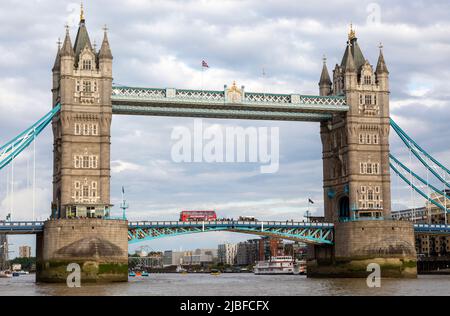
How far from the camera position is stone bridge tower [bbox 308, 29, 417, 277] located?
341ft

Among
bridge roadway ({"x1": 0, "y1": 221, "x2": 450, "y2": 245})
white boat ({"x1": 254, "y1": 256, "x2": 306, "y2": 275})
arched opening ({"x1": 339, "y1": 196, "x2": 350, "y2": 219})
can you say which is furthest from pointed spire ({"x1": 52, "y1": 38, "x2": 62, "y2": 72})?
white boat ({"x1": 254, "y1": 256, "x2": 306, "y2": 275})

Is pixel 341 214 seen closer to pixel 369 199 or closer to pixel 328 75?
pixel 369 199

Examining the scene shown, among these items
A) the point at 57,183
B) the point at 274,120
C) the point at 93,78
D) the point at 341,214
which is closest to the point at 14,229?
the point at 57,183

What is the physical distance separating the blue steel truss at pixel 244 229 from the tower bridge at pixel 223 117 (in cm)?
14

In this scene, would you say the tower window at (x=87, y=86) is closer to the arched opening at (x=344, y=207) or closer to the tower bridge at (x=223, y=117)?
the tower bridge at (x=223, y=117)

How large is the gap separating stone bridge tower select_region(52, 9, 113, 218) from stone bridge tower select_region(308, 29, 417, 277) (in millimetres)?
30418

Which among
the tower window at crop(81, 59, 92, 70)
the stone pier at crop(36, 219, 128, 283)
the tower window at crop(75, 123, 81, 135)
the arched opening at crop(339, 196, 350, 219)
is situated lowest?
the stone pier at crop(36, 219, 128, 283)

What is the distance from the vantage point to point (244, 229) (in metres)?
105

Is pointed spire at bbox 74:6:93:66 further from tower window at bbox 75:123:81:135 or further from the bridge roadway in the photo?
the bridge roadway

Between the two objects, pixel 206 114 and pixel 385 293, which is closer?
pixel 385 293

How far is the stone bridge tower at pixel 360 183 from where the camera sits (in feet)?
341

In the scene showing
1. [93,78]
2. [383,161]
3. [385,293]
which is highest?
[93,78]

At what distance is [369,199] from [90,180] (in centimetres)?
3564

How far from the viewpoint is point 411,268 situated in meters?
104
